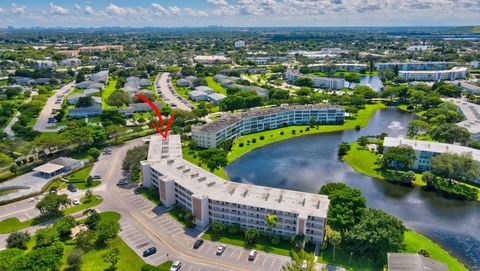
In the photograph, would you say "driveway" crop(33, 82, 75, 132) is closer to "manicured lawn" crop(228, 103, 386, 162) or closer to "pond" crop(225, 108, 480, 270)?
"manicured lawn" crop(228, 103, 386, 162)

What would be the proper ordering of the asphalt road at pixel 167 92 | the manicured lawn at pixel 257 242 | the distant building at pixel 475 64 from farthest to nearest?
the distant building at pixel 475 64
the asphalt road at pixel 167 92
the manicured lawn at pixel 257 242

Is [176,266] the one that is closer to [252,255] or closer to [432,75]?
[252,255]

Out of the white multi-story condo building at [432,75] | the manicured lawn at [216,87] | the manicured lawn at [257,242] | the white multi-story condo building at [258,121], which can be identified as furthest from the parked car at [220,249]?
the white multi-story condo building at [432,75]

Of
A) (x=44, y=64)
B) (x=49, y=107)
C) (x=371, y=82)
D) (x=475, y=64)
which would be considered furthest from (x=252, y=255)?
(x=475, y=64)

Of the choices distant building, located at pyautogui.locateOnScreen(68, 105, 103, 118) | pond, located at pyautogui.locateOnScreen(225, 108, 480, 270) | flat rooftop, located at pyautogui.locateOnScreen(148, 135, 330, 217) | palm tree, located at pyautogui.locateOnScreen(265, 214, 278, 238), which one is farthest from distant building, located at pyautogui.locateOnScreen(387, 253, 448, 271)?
distant building, located at pyautogui.locateOnScreen(68, 105, 103, 118)

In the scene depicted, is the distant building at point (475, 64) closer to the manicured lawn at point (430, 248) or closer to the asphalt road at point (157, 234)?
the manicured lawn at point (430, 248)
